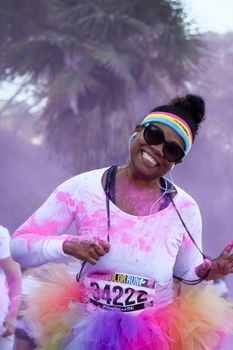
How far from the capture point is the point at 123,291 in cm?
165

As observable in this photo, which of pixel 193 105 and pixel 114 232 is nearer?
pixel 114 232

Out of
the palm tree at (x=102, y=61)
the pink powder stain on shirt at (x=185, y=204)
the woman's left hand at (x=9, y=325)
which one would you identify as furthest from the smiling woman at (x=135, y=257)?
the palm tree at (x=102, y=61)

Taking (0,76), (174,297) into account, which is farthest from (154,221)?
(0,76)

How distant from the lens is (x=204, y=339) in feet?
5.56

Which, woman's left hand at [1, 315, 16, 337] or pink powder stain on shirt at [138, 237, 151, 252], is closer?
pink powder stain on shirt at [138, 237, 151, 252]

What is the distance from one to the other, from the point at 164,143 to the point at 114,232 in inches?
13.3

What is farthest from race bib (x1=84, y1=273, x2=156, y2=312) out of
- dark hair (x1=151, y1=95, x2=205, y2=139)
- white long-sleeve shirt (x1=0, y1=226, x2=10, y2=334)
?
white long-sleeve shirt (x1=0, y1=226, x2=10, y2=334)

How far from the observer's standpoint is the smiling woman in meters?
1.65

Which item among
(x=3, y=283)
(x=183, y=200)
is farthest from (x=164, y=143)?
(x=3, y=283)

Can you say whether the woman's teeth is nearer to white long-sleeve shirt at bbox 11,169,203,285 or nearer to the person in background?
white long-sleeve shirt at bbox 11,169,203,285

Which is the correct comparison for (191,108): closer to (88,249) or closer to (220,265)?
(220,265)

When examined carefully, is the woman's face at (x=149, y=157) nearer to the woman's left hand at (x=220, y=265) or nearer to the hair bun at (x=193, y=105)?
the hair bun at (x=193, y=105)

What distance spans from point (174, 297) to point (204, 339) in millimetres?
172

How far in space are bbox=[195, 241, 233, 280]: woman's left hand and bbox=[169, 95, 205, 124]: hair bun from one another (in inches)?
19.1
